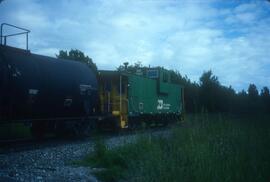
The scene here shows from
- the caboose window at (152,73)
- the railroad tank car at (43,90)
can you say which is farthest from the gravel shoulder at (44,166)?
the caboose window at (152,73)

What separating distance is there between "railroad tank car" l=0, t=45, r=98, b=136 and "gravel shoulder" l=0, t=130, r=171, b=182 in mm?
2095

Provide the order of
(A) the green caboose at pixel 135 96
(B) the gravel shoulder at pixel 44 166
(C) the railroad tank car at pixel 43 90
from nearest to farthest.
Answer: (B) the gravel shoulder at pixel 44 166 < (C) the railroad tank car at pixel 43 90 < (A) the green caboose at pixel 135 96

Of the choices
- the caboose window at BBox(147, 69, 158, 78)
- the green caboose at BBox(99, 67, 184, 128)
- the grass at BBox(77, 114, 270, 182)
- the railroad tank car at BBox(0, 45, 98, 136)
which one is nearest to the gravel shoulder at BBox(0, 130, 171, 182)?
the grass at BBox(77, 114, 270, 182)

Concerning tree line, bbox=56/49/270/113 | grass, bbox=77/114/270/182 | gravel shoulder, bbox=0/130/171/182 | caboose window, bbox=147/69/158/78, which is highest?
caboose window, bbox=147/69/158/78

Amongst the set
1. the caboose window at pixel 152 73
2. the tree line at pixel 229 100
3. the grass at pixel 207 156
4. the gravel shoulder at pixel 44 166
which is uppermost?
the caboose window at pixel 152 73

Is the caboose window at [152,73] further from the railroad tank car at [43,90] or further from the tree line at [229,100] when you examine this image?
the tree line at [229,100]

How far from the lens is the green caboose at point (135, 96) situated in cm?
2155

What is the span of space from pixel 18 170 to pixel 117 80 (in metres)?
13.3

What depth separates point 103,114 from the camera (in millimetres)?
20391

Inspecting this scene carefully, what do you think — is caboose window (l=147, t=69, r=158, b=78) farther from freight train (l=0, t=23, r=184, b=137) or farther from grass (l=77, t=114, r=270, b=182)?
grass (l=77, t=114, r=270, b=182)

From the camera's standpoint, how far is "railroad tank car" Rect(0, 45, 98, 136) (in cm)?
1345

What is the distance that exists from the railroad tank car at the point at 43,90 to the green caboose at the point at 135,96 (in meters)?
2.46

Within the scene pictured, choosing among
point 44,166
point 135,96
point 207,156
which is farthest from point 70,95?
point 207,156

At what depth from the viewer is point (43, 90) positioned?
15227 millimetres
